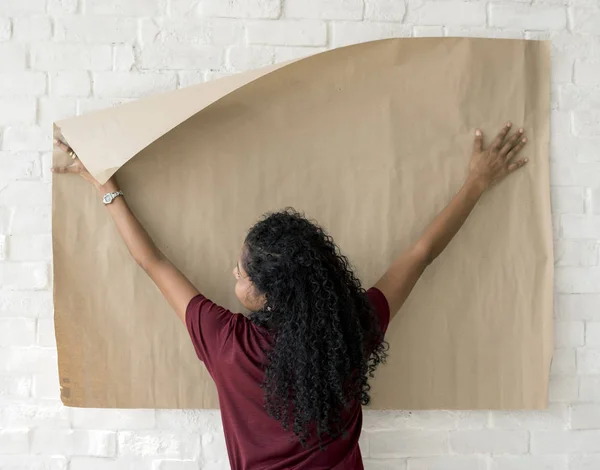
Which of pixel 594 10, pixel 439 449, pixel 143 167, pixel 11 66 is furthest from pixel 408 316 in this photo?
pixel 11 66

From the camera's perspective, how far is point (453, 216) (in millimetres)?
1252

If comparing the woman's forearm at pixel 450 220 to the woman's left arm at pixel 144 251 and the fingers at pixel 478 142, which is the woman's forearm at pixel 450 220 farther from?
the woman's left arm at pixel 144 251

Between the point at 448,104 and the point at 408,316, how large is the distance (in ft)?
1.58

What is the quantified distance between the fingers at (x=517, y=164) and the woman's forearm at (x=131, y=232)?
0.79 m

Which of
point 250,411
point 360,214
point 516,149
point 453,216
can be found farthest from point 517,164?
point 250,411

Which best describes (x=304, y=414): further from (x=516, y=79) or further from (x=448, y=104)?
(x=516, y=79)

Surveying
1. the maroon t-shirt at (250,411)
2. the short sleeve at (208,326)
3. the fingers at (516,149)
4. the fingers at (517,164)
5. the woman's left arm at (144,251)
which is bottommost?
the maroon t-shirt at (250,411)

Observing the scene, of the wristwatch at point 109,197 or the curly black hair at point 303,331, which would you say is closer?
the curly black hair at point 303,331

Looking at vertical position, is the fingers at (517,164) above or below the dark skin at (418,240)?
above

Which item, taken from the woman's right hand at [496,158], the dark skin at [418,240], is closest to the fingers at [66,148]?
the dark skin at [418,240]

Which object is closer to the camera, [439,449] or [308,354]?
[308,354]

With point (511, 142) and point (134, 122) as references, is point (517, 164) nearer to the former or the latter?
point (511, 142)

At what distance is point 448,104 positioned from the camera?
1288mm

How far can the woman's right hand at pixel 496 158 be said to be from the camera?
1.27m
